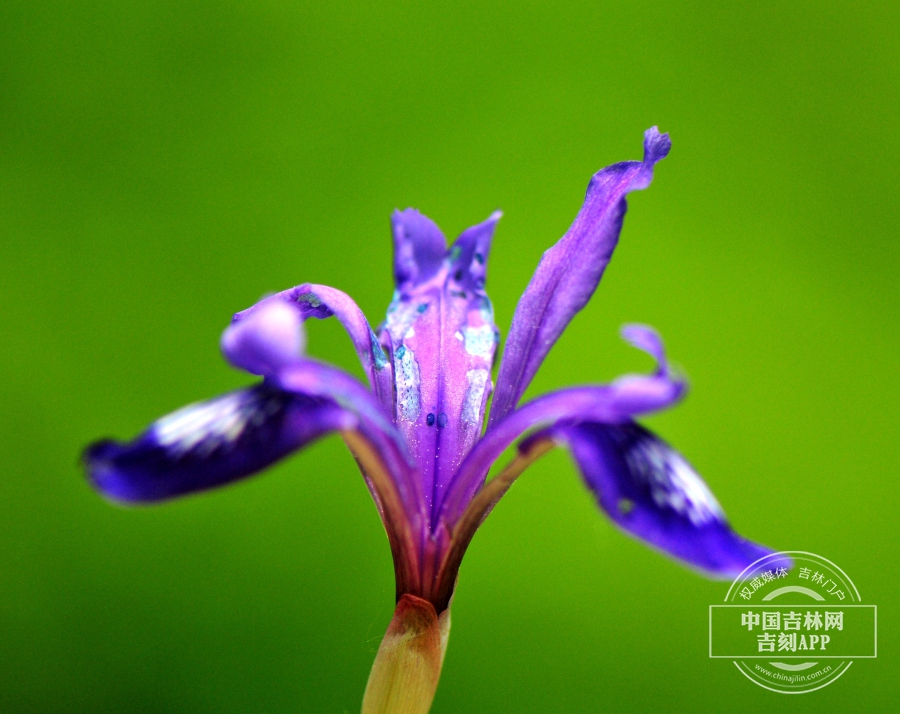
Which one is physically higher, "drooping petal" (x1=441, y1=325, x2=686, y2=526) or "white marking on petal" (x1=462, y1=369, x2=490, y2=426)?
"white marking on petal" (x1=462, y1=369, x2=490, y2=426)

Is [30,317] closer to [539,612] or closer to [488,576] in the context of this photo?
[488,576]

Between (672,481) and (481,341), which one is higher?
(481,341)

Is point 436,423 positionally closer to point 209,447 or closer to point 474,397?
point 474,397

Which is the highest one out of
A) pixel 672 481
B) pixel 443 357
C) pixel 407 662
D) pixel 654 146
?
pixel 654 146

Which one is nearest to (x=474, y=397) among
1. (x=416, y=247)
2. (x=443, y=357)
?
(x=443, y=357)

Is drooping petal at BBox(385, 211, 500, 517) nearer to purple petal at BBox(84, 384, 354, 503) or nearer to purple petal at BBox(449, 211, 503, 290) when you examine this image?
purple petal at BBox(449, 211, 503, 290)

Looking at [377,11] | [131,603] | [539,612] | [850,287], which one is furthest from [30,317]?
[850,287]

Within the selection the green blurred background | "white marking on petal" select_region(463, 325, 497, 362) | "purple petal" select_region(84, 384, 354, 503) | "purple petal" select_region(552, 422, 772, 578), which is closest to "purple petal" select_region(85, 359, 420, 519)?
"purple petal" select_region(84, 384, 354, 503)
